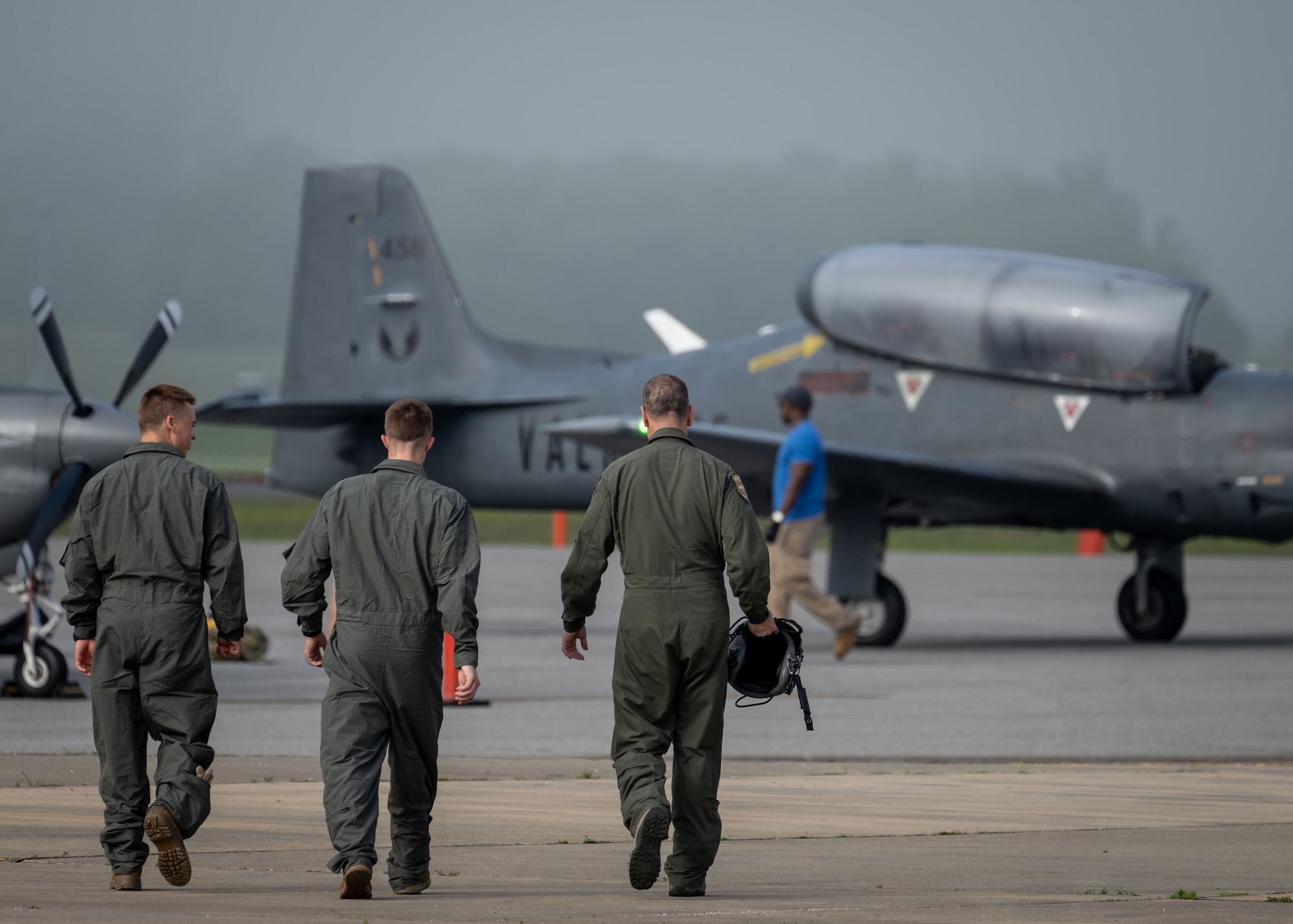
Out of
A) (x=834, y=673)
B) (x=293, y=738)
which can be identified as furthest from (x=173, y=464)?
(x=834, y=673)

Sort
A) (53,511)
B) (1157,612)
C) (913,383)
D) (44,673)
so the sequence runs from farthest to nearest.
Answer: (1157,612), (913,383), (53,511), (44,673)

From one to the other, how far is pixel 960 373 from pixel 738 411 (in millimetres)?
2280

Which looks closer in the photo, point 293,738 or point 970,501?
point 293,738

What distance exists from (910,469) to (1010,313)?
174 cm

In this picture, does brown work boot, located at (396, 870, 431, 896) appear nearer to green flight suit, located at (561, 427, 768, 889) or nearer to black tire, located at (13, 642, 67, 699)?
green flight suit, located at (561, 427, 768, 889)

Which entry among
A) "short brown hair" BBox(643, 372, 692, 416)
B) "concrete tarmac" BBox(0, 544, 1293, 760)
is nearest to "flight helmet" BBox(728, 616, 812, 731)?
"short brown hair" BBox(643, 372, 692, 416)

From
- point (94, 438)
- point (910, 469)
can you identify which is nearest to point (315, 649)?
point (94, 438)

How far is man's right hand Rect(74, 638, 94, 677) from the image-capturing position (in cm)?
512

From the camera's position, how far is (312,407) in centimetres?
1673

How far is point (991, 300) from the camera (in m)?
14.8

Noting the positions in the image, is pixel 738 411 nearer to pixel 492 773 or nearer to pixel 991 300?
pixel 991 300

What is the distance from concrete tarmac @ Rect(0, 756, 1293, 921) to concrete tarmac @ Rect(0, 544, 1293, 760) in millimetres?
736

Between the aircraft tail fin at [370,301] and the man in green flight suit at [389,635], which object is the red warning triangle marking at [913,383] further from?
the man in green flight suit at [389,635]

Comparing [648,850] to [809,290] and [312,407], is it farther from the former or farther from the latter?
[312,407]
